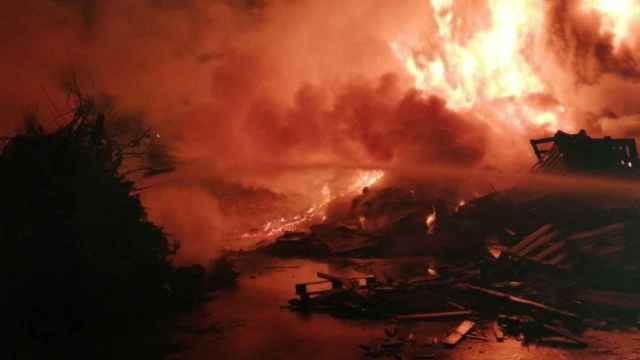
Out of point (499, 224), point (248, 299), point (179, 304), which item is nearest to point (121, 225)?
→ point (179, 304)

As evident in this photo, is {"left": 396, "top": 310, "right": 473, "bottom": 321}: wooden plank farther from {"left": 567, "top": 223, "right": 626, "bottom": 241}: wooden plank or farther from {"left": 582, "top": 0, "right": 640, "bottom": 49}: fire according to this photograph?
{"left": 582, "top": 0, "right": 640, "bottom": 49}: fire

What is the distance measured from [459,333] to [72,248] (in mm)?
8827

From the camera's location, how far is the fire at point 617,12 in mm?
29516

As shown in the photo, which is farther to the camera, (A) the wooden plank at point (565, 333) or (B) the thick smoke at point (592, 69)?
(B) the thick smoke at point (592, 69)

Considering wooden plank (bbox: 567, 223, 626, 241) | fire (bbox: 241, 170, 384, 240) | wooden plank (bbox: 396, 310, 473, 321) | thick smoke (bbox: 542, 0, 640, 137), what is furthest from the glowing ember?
thick smoke (bbox: 542, 0, 640, 137)

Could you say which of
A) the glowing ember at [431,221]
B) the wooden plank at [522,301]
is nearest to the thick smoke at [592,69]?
the glowing ember at [431,221]

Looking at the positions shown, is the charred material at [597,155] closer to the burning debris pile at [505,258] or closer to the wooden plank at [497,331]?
the burning debris pile at [505,258]

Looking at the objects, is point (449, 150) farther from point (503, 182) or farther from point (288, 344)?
point (288, 344)

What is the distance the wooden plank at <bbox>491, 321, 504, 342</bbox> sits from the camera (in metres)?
11.5

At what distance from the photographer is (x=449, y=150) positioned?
27.0 m

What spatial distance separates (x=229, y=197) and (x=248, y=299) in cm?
1168

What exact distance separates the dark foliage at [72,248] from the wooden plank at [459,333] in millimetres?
7006

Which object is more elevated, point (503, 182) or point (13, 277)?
point (503, 182)

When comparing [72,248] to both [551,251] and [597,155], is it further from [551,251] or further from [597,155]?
[597,155]
